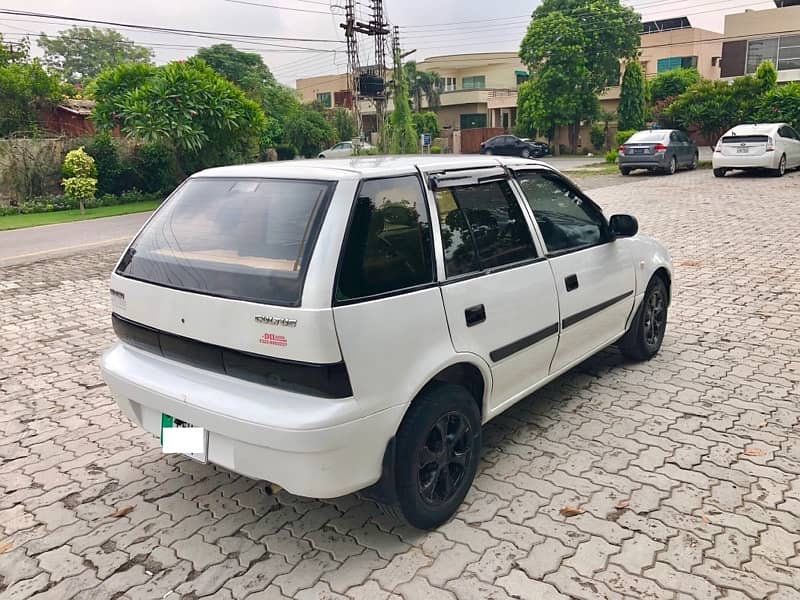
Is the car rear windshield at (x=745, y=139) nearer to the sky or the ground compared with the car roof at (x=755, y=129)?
nearer to the ground

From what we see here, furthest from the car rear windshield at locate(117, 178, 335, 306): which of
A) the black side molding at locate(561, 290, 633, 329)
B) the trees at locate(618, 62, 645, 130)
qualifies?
the trees at locate(618, 62, 645, 130)

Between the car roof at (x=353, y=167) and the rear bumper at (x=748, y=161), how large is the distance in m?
17.7

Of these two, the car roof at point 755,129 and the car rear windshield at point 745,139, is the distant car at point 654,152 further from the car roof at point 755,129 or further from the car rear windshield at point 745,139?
the car roof at point 755,129

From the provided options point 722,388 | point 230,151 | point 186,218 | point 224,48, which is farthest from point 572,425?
point 224,48

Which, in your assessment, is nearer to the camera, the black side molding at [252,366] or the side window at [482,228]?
the black side molding at [252,366]

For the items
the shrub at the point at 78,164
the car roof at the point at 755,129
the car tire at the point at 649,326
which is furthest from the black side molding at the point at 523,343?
the car roof at the point at 755,129

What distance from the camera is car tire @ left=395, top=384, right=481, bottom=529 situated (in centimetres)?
272

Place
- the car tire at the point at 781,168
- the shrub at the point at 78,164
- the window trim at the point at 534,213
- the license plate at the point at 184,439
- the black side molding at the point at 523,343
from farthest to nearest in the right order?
the car tire at the point at 781,168, the shrub at the point at 78,164, the window trim at the point at 534,213, the black side molding at the point at 523,343, the license plate at the point at 184,439

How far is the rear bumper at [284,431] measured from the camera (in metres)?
2.41

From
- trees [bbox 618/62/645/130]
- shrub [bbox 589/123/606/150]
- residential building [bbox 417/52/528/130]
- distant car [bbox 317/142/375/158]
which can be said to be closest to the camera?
distant car [bbox 317/142/375/158]

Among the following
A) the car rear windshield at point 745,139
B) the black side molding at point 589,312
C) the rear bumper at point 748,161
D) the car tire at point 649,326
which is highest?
the car rear windshield at point 745,139

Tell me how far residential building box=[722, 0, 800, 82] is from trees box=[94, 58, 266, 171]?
32.8 m

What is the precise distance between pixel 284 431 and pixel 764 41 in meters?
44.9

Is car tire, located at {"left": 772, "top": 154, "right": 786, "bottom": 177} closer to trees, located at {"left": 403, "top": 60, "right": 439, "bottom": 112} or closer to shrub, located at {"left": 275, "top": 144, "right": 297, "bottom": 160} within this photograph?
shrub, located at {"left": 275, "top": 144, "right": 297, "bottom": 160}
